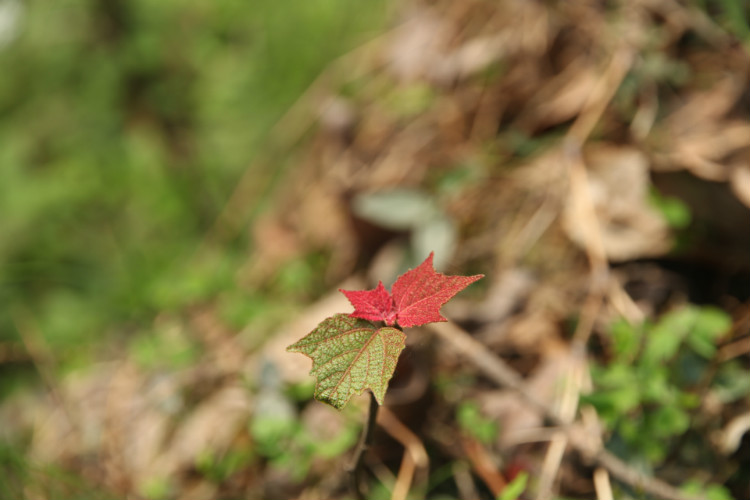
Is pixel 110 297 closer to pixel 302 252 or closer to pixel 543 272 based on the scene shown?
pixel 302 252

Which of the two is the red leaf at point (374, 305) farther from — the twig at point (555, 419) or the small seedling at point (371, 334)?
the twig at point (555, 419)

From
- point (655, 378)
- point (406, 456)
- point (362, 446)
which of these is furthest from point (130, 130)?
point (655, 378)

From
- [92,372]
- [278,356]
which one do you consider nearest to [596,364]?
[278,356]

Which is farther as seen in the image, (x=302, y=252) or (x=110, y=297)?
(x=110, y=297)

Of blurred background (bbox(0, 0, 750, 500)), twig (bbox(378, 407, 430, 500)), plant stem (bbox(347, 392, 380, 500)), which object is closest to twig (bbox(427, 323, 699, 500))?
blurred background (bbox(0, 0, 750, 500))

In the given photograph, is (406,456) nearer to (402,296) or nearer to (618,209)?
(402,296)

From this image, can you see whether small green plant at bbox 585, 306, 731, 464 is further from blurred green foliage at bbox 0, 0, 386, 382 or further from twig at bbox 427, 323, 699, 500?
blurred green foliage at bbox 0, 0, 386, 382

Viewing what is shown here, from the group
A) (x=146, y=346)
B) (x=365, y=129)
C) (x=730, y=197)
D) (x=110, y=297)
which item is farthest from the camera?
(x=110, y=297)
